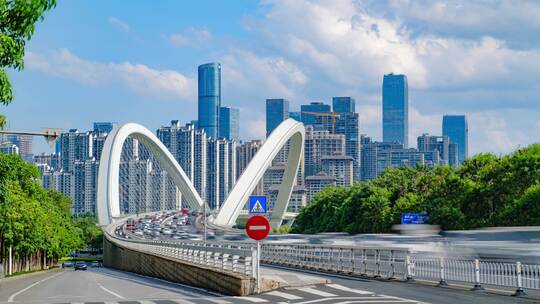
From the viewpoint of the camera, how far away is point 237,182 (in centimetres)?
12056

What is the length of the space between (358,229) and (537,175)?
2946 centimetres

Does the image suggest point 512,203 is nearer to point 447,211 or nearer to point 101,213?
point 447,211

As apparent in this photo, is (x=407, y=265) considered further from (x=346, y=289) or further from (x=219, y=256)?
(x=219, y=256)

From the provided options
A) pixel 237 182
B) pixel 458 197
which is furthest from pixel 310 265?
pixel 237 182

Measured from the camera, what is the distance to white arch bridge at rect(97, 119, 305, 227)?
4648 inches

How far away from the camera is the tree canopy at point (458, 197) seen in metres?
64.9

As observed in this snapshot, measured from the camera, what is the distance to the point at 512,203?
2517 inches

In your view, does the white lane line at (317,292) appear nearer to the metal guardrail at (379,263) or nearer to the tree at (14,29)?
the metal guardrail at (379,263)

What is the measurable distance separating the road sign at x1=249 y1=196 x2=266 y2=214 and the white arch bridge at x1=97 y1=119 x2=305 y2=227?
93821 mm

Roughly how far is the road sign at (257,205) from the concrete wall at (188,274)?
2.04 metres

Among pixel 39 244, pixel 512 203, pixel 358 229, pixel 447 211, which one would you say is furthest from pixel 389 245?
pixel 358 229

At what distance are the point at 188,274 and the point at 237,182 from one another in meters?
88.1

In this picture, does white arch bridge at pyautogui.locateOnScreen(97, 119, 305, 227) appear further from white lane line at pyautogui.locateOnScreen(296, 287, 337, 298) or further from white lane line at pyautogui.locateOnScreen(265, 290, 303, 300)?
white lane line at pyautogui.locateOnScreen(265, 290, 303, 300)

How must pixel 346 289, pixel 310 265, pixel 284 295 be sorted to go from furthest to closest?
pixel 310 265 < pixel 346 289 < pixel 284 295
